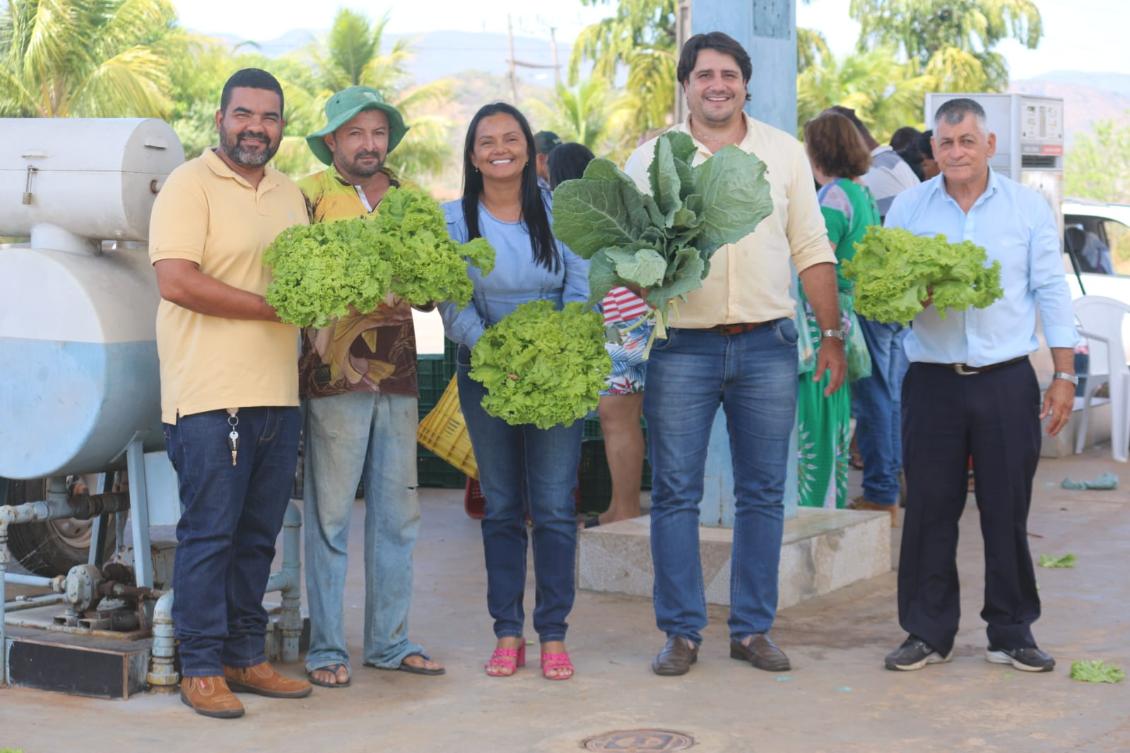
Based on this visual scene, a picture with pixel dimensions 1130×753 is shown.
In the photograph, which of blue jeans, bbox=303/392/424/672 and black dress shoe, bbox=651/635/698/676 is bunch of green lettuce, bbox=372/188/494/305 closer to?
blue jeans, bbox=303/392/424/672

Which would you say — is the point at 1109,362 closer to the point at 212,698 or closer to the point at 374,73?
the point at 212,698

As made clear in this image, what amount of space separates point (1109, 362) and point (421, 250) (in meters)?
8.60

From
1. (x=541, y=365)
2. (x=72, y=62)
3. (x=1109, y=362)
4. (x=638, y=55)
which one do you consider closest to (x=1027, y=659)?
(x=541, y=365)

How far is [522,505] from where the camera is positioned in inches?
227

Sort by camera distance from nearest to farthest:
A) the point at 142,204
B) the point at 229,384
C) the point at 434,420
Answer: the point at 229,384 → the point at 142,204 → the point at 434,420

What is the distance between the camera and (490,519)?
A: 18.9ft

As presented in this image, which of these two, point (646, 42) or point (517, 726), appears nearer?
point (517, 726)

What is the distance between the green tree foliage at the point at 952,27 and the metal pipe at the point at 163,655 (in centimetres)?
4082

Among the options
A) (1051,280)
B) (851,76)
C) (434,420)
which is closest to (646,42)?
(851,76)

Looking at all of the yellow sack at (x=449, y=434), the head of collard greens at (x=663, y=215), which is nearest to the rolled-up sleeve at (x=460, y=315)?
the head of collard greens at (x=663, y=215)

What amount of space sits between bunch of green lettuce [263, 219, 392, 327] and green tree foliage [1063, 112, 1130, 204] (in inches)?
2079

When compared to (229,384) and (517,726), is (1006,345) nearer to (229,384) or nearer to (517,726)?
(517,726)

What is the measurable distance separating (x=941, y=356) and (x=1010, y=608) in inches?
40.2

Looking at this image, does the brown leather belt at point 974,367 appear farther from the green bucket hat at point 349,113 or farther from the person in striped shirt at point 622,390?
the person in striped shirt at point 622,390
